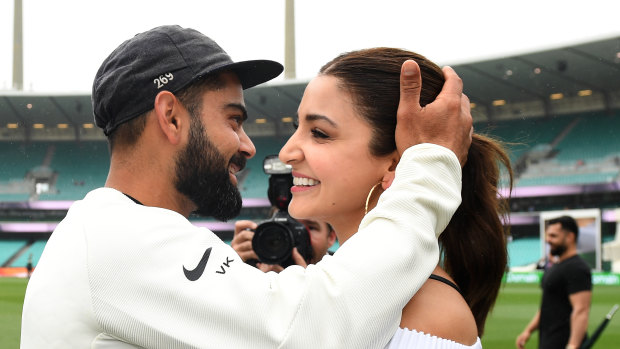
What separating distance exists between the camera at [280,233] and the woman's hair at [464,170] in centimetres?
93

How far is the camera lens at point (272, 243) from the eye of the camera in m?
2.54

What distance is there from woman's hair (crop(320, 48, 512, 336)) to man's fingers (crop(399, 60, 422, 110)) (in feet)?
Result: 0.36

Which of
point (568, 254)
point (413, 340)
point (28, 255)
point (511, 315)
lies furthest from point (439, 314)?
point (28, 255)

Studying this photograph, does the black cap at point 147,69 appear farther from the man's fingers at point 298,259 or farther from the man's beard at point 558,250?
the man's beard at point 558,250

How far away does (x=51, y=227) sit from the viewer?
83.3 ft

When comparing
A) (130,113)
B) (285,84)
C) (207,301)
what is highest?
(130,113)

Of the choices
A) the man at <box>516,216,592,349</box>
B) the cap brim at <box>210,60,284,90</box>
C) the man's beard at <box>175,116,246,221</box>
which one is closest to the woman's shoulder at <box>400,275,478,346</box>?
the man's beard at <box>175,116,246,221</box>

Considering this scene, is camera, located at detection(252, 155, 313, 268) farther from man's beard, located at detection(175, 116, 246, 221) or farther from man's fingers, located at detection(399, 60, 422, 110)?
man's fingers, located at detection(399, 60, 422, 110)

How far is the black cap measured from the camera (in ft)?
5.53

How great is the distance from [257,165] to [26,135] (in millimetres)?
8736

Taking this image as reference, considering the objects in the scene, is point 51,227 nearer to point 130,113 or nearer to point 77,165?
point 77,165

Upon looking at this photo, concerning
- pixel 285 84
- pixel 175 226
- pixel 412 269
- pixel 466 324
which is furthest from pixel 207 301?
pixel 285 84

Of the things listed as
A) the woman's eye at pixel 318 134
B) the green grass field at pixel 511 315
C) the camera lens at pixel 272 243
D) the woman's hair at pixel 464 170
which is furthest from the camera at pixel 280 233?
the green grass field at pixel 511 315

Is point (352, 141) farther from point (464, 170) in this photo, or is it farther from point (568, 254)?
point (568, 254)
